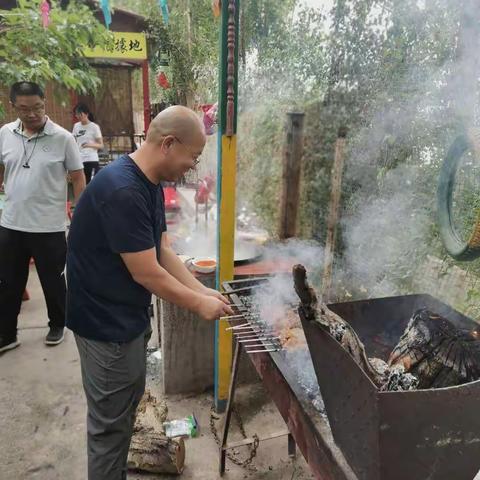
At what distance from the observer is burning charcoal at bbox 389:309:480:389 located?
1.75 m

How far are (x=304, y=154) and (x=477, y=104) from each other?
2.09m

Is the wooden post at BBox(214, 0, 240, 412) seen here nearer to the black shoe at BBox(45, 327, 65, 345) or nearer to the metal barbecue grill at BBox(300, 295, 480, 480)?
the metal barbecue grill at BBox(300, 295, 480, 480)

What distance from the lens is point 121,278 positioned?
2.02m

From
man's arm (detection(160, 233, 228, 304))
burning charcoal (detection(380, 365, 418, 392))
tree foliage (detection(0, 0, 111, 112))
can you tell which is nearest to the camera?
burning charcoal (detection(380, 365, 418, 392))

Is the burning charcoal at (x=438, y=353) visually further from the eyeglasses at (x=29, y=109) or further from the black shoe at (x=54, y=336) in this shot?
the black shoe at (x=54, y=336)

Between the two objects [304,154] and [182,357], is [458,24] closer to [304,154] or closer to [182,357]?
[304,154]

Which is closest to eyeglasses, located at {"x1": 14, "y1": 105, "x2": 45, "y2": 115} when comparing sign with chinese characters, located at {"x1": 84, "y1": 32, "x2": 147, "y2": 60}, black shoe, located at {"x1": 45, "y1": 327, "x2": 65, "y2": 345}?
black shoe, located at {"x1": 45, "y1": 327, "x2": 65, "y2": 345}

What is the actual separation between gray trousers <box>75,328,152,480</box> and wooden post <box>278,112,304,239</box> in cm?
328

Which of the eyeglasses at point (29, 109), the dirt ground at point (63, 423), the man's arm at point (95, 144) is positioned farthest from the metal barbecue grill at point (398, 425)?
the man's arm at point (95, 144)

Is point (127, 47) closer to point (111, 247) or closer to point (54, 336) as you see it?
point (54, 336)

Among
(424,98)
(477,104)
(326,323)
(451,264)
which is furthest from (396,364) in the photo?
(424,98)

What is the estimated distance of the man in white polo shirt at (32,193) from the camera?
3.70 m

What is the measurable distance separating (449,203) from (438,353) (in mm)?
1352

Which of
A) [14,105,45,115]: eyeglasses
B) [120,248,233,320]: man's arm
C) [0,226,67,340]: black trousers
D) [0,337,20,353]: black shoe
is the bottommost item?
[0,337,20,353]: black shoe
